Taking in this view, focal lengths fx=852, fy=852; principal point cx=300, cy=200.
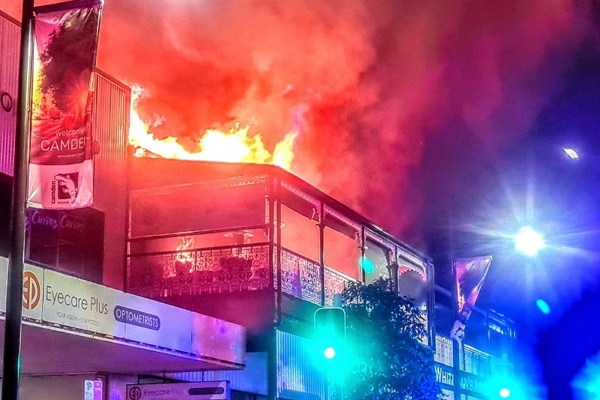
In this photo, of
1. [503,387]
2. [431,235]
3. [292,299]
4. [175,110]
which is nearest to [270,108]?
[175,110]

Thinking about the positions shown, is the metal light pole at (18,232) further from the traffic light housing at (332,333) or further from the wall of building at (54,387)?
the wall of building at (54,387)

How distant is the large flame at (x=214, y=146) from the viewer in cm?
2122

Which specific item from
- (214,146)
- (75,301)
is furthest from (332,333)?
(214,146)

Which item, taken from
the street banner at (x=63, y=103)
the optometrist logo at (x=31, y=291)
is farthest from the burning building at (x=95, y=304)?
the street banner at (x=63, y=103)

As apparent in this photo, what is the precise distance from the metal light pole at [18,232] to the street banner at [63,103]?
0.18 meters

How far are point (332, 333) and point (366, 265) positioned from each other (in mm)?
10302

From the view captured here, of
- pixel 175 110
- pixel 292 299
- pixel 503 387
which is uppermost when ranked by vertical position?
pixel 175 110

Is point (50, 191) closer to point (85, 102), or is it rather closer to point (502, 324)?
point (85, 102)

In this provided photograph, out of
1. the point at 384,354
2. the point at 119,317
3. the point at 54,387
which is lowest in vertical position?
the point at 54,387

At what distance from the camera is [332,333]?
12.3m

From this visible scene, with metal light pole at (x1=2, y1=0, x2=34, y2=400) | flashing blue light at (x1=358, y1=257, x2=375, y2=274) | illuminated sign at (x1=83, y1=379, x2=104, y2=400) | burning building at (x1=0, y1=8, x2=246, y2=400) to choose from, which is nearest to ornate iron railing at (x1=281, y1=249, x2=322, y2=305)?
flashing blue light at (x1=358, y1=257, x2=375, y2=274)

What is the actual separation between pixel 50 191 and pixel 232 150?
13.5m

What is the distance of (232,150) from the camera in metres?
23.2

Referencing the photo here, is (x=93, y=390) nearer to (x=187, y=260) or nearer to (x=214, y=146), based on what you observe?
(x=187, y=260)
